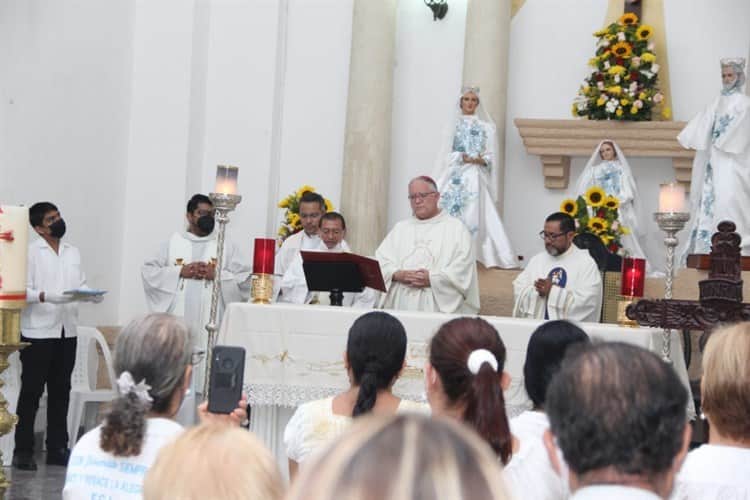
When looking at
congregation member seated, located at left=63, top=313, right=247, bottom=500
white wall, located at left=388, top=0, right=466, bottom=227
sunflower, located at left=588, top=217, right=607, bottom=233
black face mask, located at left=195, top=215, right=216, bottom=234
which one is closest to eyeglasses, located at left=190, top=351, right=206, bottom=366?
congregation member seated, located at left=63, top=313, right=247, bottom=500

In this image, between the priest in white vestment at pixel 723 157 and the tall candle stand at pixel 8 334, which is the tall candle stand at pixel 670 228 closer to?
the priest in white vestment at pixel 723 157

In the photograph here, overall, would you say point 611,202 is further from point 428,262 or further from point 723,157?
point 428,262

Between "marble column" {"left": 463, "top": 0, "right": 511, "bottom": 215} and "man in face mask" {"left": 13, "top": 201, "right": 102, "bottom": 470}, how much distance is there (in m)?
4.25

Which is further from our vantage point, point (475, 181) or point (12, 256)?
point (475, 181)

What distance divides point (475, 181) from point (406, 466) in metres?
9.39

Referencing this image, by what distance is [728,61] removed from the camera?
9672 mm

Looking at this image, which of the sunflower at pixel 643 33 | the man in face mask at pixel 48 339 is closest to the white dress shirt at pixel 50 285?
the man in face mask at pixel 48 339

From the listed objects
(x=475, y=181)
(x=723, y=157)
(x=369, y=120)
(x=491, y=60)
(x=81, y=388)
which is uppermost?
(x=491, y=60)

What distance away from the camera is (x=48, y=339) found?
8.25 metres

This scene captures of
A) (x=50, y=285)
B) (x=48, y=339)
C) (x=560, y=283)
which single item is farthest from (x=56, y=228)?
(x=560, y=283)

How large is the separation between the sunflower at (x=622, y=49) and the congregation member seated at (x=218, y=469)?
9355 mm

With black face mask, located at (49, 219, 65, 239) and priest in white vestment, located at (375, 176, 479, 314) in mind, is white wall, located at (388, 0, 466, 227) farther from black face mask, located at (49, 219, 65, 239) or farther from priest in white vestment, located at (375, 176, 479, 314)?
black face mask, located at (49, 219, 65, 239)

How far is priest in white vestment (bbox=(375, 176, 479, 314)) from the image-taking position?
309 inches

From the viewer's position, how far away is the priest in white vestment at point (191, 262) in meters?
9.72
